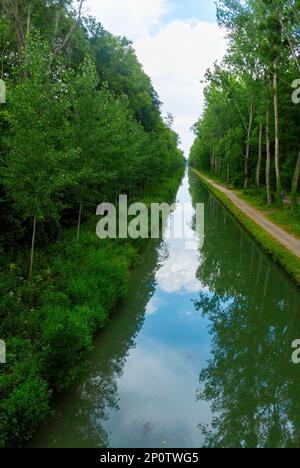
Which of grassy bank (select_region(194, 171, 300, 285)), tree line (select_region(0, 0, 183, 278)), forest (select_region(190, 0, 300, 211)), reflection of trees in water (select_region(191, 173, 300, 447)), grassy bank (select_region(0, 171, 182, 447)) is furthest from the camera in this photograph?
forest (select_region(190, 0, 300, 211))

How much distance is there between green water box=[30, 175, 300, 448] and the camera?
25.0 ft

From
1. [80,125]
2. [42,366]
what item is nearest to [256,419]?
[42,366]

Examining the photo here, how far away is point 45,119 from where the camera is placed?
12.1m

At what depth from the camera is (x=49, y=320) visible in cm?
946

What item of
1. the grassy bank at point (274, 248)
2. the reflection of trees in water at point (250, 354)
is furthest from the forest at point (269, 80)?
the reflection of trees in water at point (250, 354)

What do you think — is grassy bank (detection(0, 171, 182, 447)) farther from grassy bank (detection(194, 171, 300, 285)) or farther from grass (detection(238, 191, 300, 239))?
grass (detection(238, 191, 300, 239))

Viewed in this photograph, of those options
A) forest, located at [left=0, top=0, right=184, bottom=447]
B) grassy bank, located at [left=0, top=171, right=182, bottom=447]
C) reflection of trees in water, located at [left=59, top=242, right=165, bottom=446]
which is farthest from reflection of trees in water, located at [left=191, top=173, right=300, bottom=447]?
forest, located at [left=0, top=0, right=184, bottom=447]

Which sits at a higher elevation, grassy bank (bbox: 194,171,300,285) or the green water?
grassy bank (bbox: 194,171,300,285)

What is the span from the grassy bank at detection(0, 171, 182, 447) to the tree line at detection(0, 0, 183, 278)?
1.09 m

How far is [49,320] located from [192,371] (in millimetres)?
4021

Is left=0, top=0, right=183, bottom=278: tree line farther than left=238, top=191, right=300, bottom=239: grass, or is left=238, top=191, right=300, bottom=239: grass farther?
left=238, top=191, right=300, bottom=239: grass
